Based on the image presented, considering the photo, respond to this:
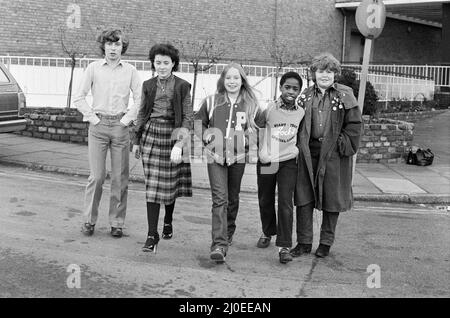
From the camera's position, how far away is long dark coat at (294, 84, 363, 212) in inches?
203

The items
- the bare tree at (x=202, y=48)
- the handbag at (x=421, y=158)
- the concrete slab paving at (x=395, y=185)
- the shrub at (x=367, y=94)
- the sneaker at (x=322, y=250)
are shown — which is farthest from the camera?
the bare tree at (x=202, y=48)

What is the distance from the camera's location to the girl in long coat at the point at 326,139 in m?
5.15

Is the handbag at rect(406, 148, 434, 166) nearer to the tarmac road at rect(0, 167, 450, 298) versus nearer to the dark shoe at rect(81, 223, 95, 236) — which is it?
the tarmac road at rect(0, 167, 450, 298)

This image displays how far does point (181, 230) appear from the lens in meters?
6.14

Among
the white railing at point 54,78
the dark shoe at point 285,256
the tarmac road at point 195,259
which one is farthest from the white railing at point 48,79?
the dark shoe at point 285,256

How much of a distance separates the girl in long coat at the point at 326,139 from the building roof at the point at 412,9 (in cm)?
2061

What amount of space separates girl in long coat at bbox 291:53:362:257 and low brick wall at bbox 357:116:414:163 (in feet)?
20.6

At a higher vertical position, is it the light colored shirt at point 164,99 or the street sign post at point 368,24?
the street sign post at point 368,24

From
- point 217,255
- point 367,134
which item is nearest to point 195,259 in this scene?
point 217,255

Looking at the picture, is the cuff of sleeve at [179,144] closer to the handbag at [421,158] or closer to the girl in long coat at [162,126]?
the girl in long coat at [162,126]

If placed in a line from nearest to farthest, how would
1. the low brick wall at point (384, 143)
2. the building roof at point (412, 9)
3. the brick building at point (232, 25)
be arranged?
the low brick wall at point (384, 143)
the brick building at point (232, 25)
the building roof at point (412, 9)
